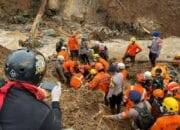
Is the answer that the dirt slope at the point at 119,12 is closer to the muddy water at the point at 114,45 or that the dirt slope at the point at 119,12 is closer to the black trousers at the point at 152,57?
the muddy water at the point at 114,45

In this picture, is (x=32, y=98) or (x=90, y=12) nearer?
(x=32, y=98)

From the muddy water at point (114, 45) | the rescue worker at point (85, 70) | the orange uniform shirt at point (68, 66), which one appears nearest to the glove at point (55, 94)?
the rescue worker at point (85, 70)

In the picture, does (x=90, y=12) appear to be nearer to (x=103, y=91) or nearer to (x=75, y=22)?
(x=75, y=22)

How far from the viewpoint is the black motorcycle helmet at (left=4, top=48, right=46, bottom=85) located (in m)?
3.88

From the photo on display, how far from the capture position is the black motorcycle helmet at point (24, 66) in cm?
388

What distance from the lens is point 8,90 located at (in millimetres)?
3707

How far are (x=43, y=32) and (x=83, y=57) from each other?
14.0 feet

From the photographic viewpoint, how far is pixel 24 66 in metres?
3.87

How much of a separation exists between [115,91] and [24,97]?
26.3ft

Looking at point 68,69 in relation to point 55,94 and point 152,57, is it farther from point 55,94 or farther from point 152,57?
point 55,94

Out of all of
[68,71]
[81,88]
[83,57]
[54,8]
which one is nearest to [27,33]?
[54,8]

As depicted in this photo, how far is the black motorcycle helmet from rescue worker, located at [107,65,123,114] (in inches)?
294

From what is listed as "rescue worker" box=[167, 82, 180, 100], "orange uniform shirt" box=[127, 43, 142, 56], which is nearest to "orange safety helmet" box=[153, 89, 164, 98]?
"rescue worker" box=[167, 82, 180, 100]

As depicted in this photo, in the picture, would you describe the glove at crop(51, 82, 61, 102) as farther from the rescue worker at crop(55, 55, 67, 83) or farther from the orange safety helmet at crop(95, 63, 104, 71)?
the rescue worker at crop(55, 55, 67, 83)
